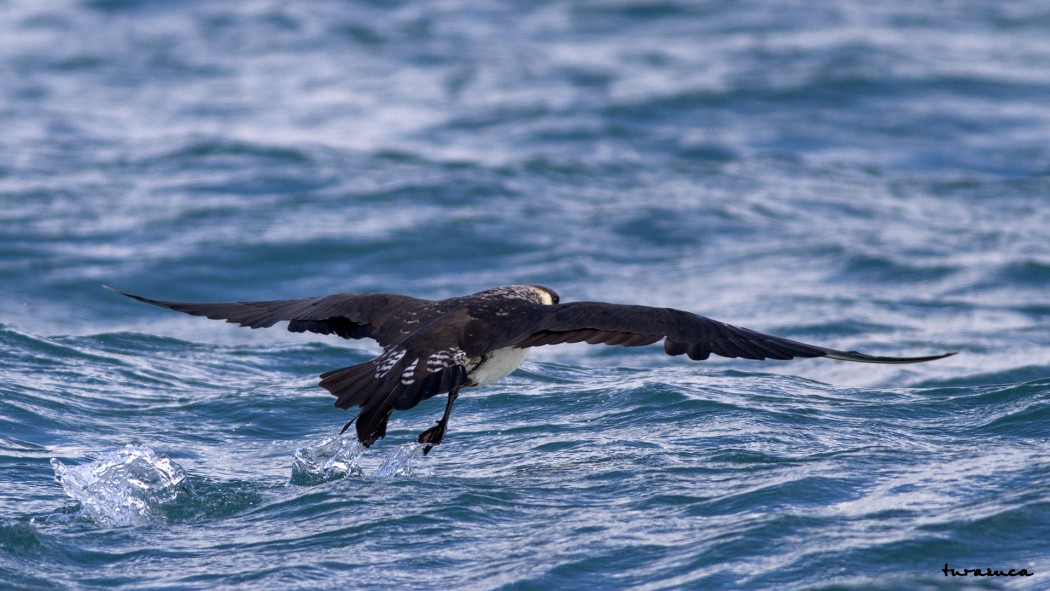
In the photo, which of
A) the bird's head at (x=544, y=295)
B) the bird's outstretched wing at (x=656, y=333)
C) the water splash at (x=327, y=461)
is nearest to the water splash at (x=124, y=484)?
the water splash at (x=327, y=461)

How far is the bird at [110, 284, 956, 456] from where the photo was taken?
248 inches

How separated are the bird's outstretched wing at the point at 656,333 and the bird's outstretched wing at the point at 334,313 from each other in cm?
93

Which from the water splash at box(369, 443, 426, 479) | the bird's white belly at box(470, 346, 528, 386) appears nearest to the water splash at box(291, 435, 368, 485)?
the water splash at box(369, 443, 426, 479)

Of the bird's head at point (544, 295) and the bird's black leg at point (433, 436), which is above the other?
the bird's head at point (544, 295)

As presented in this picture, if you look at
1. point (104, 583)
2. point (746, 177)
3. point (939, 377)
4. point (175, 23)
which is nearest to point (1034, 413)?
point (939, 377)

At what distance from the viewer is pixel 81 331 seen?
11.0 m

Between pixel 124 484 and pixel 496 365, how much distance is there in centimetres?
198

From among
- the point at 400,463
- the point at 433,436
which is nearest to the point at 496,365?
the point at 433,436

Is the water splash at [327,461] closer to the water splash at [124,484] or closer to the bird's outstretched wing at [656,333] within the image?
the water splash at [124,484]

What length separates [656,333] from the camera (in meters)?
6.40

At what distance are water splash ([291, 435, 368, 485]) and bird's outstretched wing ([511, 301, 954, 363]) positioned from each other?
106 cm

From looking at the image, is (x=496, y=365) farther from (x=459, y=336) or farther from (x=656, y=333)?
(x=656, y=333)

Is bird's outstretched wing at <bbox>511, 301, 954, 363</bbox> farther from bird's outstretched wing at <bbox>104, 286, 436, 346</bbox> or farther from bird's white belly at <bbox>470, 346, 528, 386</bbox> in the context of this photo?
bird's outstretched wing at <bbox>104, 286, 436, 346</bbox>

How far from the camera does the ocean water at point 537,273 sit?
571cm
